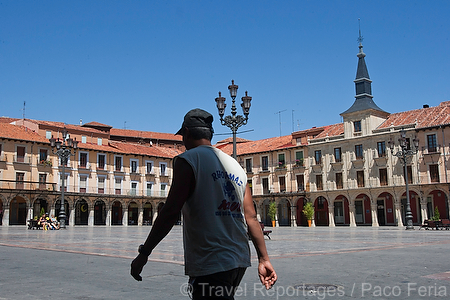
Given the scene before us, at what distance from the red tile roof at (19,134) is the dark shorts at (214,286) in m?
46.5

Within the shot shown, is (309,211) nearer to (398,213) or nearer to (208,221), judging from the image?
(398,213)

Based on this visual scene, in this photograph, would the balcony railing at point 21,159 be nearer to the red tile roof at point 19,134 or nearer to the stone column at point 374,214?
the red tile roof at point 19,134

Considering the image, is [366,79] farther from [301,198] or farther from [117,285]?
[117,285]

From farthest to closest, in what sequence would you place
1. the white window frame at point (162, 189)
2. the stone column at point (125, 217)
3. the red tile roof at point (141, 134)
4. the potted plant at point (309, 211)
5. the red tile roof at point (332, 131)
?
the red tile roof at point (141, 134), the white window frame at point (162, 189), the stone column at point (125, 217), the red tile roof at point (332, 131), the potted plant at point (309, 211)

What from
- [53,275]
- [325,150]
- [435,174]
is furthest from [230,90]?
[325,150]

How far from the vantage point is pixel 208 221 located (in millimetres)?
2602

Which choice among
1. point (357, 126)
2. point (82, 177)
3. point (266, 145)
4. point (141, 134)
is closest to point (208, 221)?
point (357, 126)

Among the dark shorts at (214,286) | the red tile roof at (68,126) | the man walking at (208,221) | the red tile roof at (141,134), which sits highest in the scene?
the red tile roof at (141,134)

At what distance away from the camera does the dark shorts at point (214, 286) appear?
2521 mm

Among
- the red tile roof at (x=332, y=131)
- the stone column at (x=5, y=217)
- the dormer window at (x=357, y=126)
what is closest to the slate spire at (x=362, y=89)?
the dormer window at (x=357, y=126)

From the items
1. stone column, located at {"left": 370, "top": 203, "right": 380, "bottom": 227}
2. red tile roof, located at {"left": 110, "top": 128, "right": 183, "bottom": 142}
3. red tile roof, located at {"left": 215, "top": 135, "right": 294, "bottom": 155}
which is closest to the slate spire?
Answer: red tile roof, located at {"left": 215, "top": 135, "right": 294, "bottom": 155}

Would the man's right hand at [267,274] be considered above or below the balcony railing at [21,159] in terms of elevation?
below

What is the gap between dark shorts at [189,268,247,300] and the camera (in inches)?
99.3

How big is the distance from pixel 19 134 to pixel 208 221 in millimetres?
48588
